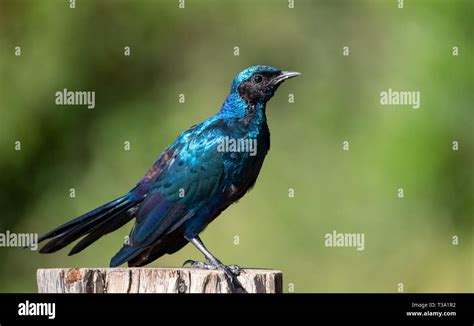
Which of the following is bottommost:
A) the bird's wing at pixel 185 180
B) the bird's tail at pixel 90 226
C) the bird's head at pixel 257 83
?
the bird's tail at pixel 90 226

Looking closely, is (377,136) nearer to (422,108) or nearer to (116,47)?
(422,108)

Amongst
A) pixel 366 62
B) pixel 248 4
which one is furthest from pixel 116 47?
pixel 366 62

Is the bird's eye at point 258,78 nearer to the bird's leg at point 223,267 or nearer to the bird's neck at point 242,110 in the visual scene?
the bird's neck at point 242,110

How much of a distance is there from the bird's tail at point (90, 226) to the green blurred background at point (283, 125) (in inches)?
172

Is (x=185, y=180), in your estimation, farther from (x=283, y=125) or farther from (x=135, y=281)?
(x=283, y=125)

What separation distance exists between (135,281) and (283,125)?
23.2 feet

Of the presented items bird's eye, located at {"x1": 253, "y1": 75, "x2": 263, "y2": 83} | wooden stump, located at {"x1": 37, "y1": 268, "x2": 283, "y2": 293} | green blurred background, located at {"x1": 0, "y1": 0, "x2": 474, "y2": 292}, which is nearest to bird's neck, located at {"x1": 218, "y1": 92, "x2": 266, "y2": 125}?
bird's eye, located at {"x1": 253, "y1": 75, "x2": 263, "y2": 83}

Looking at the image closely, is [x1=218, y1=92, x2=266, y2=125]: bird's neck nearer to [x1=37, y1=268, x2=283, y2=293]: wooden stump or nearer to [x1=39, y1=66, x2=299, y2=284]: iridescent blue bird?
[x1=39, y1=66, x2=299, y2=284]: iridescent blue bird

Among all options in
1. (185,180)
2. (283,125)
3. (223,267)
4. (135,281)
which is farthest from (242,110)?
(283,125)

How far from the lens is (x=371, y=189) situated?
1280 centimetres

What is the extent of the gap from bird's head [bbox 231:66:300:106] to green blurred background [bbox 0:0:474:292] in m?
4.08

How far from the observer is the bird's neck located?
828cm

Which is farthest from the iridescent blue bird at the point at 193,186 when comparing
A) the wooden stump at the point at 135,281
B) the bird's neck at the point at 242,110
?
the wooden stump at the point at 135,281

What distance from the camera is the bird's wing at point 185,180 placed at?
767 cm
